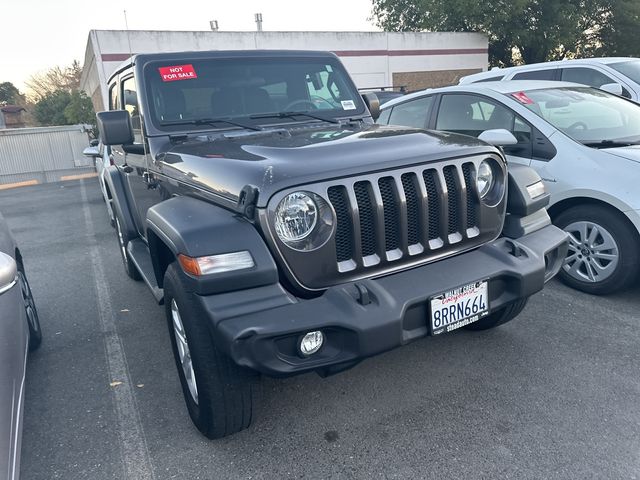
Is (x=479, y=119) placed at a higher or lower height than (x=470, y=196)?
higher

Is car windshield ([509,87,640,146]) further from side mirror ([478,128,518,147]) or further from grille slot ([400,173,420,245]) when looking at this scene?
grille slot ([400,173,420,245])

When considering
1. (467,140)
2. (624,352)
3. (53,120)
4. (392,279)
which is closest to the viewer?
(392,279)

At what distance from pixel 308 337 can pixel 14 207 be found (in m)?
10.6

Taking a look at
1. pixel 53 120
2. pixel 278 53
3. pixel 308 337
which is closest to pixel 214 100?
pixel 278 53

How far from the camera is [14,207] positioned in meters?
10.5

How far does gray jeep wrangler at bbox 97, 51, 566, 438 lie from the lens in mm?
2145

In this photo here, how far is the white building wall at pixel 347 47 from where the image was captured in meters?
16.2

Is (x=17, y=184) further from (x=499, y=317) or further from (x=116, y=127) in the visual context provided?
(x=499, y=317)

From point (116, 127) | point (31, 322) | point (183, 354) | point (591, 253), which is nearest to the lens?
point (183, 354)

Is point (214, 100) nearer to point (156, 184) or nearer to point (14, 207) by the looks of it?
point (156, 184)

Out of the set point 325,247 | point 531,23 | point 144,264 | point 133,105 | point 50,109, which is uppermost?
point 531,23

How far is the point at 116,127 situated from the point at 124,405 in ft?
5.92

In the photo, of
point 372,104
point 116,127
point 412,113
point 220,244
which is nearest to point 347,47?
point 412,113

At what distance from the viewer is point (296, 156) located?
247cm
